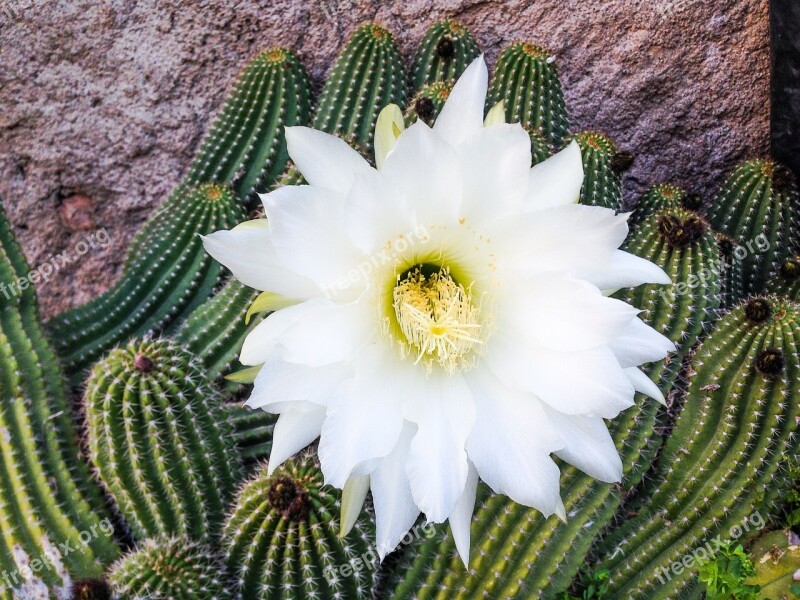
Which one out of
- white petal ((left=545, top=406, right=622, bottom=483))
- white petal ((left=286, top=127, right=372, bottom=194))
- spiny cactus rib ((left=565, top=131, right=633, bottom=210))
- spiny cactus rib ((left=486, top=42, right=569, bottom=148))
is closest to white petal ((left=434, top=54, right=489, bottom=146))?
white petal ((left=286, top=127, right=372, bottom=194))

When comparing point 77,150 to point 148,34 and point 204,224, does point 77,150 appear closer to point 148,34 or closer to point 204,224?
point 148,34

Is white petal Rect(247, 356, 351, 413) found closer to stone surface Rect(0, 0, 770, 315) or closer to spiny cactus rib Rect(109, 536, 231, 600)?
spiny cactus rib Rect(109, 536, 231, 600)

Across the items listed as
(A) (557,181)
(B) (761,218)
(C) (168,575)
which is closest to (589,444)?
(A) (557,181)

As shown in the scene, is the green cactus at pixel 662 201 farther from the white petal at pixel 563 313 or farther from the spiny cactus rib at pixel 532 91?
the white petal at pixel 563 313

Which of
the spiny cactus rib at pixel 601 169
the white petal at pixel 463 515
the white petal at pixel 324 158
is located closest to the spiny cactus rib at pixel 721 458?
the spiny cactus rib at pixel 601 169

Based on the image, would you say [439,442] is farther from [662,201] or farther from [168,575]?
[662,201]

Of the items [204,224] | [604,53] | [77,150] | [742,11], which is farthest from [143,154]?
[742,11]
